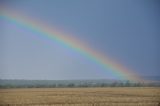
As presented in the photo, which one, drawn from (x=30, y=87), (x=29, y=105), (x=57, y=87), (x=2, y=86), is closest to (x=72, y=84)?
(x=57, y=87)

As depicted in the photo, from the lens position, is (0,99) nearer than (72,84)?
Yes

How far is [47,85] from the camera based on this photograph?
21.3 meters

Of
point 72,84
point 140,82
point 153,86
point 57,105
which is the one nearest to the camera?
point 57,105

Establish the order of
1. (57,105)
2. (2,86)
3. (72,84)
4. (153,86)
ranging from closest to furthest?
(57,105) < (2,86) < (72,84) < (153,86)

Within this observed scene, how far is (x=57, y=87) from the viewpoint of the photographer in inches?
848

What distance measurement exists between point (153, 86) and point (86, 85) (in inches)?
162

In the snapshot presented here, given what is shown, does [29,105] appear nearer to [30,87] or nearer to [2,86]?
[2,86]

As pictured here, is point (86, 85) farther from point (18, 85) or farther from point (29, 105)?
point (29, 105)

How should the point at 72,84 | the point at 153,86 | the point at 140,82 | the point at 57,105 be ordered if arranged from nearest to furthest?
1. the point at 57,105
2. the point at 72,84
3. the point at 153,86
4. the point at 140,82

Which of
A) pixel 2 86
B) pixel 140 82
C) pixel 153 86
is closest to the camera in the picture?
pixel 2 86

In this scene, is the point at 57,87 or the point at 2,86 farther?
the point at 57,87

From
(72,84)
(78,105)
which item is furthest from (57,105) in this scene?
(72,84)

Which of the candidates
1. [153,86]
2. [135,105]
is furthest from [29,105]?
[153,86]

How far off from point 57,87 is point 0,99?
390 inches
